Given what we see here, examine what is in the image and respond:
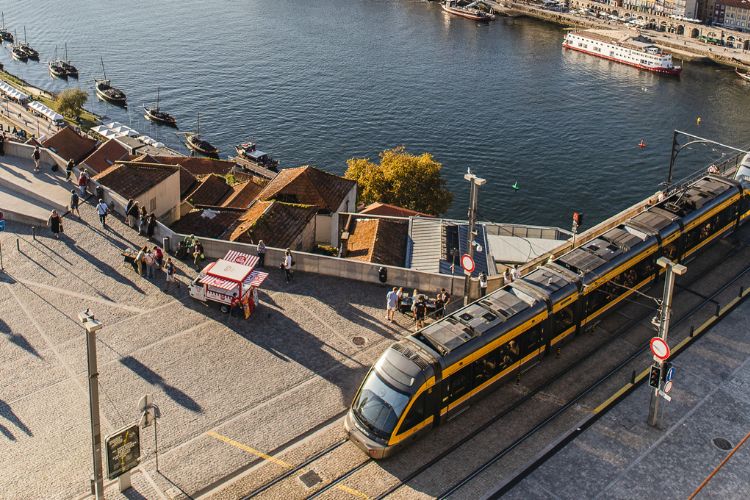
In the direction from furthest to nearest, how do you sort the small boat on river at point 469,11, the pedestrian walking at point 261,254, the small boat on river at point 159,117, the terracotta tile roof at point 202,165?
the small boat on river at point 469,11 → the small boat on river at point 159,117 → the terracotta tile roof at point 202,165 → the pedestrian walking at point 261,254

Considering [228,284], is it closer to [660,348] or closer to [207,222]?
[207,222]

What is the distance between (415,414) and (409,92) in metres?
107

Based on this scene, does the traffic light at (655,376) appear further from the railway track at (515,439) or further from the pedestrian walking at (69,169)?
the pedestrian walking at (69,169)

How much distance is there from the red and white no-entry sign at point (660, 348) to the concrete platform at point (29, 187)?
31.0m

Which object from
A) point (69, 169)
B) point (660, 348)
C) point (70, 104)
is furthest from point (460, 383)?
point (70, 104)

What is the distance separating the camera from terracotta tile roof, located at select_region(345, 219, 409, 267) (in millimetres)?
44684

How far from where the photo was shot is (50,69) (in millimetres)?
140000

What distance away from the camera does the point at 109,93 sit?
125 meters

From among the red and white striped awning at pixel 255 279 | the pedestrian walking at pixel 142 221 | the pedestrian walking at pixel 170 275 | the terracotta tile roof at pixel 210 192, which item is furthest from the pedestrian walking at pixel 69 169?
the red and white striped awning at pixel 255 279

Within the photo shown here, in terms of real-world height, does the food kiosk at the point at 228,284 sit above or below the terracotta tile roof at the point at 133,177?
below

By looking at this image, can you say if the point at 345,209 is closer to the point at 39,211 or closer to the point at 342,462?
the point at 39,211

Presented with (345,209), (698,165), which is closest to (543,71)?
(698,165)

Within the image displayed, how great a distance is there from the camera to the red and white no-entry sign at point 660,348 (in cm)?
2773

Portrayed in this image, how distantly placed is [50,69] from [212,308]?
119m
